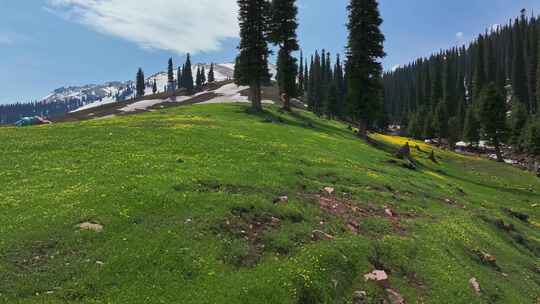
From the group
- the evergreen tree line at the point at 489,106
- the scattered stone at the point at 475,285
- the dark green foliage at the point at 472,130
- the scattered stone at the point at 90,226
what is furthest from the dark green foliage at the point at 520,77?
the scattered stone at the point at 90,226

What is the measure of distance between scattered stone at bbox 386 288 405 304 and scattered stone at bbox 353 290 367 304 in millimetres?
1215

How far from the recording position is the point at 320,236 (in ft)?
65.8

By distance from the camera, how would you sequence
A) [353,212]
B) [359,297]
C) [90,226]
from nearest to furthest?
[359,297] < [90,226] < [353,212]

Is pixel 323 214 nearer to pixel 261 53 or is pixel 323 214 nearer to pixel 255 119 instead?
pixel 255 119

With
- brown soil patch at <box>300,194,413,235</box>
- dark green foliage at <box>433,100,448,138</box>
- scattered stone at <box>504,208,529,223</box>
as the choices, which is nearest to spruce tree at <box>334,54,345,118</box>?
dark green foliage at <box>433,100,448,138</box>

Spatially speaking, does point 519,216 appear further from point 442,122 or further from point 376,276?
point 442,122

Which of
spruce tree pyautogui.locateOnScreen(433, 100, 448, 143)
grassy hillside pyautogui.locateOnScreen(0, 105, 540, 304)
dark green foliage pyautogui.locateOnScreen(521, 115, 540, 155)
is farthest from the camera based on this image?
spruce tree pyautogui.locateOnScreen(433, 100, 448, 143)

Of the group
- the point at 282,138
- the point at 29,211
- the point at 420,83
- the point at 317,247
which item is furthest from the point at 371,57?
the point at 420,83

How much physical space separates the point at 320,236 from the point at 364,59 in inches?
1809

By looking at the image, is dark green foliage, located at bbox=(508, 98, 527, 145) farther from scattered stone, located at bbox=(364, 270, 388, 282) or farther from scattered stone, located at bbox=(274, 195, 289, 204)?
scattered stone, located at bbox=(364, 270, 388, 282)

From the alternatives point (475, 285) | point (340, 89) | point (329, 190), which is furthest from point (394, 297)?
point (340, 89)

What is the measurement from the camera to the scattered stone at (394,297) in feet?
55.5

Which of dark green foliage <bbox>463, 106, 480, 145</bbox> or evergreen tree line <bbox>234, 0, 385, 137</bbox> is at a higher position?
evergreen tree line <bbox>234, 0, 385, 137</bbox>

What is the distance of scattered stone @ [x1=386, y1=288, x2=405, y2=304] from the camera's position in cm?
1691
